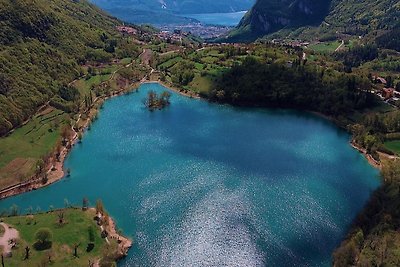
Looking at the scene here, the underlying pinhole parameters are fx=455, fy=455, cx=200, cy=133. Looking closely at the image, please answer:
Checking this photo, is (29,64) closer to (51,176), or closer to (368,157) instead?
(51,176)

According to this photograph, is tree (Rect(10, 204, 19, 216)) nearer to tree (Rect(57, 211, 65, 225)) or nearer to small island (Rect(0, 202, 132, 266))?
small island (Rect(0, 202, 132, 266))

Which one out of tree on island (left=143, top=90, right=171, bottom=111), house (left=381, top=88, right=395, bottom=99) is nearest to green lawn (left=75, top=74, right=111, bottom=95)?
tree on island (left=143, top=90, right=171, bottom=111)

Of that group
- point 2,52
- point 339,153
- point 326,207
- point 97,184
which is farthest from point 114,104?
point 326,207

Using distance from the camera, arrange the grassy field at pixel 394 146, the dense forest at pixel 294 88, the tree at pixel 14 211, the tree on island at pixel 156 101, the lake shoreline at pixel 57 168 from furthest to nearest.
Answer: the tree on island at pixel 156 101
the dense forest at pixel 294 88
the grassy field at pixel 394 146
the lake shoreline at pixel 57 168
the tree at pixel 14 211

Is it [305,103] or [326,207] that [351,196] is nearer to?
[326,207]

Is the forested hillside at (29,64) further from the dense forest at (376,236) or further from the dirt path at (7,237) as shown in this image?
the dense forest at (376,236)

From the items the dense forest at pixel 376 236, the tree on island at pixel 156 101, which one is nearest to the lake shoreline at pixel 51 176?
the tree on island at pixel 156 101

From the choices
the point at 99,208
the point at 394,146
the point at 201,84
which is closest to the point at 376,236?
the point at 99,208
